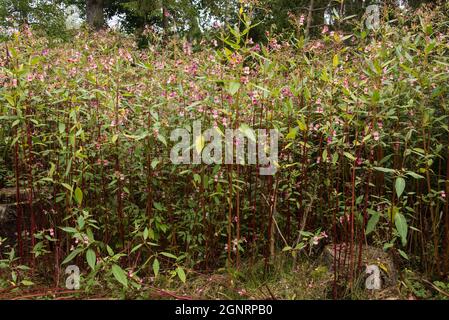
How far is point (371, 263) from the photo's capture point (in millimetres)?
2303

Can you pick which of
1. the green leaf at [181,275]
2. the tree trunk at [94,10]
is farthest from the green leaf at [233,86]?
the tree trunk at [94,10]

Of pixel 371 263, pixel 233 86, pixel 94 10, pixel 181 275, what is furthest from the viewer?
pixel 94 10

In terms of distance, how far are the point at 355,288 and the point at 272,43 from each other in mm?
1463

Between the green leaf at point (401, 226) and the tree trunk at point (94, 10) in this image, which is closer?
the green leaf at point (401, 226)

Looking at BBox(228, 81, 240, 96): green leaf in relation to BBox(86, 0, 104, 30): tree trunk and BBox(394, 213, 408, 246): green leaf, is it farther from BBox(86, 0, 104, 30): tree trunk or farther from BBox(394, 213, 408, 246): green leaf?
BBox(86, 0, 104, 30): tree trunk

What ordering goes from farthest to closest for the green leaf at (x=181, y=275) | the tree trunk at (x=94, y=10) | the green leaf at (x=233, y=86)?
1. the tree trunk at (x=94, y=10)
2. the green leaf at (x=181, y=275)
3. the green leaf at (x=233, y=86)

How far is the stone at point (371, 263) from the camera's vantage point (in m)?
2.27

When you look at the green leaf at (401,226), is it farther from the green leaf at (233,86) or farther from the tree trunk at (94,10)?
the tree trunk at (94,10)

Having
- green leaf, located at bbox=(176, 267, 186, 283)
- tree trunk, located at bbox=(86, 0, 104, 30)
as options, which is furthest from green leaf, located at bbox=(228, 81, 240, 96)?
tree trunk, located at bbox=(86, 0, 104, 30)

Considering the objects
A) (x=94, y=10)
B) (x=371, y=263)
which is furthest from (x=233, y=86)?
(x=94, y=10)

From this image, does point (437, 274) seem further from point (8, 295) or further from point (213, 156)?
point (8, 295)

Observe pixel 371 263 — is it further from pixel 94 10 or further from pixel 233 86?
pixel 94 10

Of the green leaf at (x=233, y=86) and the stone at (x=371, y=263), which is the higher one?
the green leaf at (x=233, y=86)

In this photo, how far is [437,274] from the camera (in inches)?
94.1
